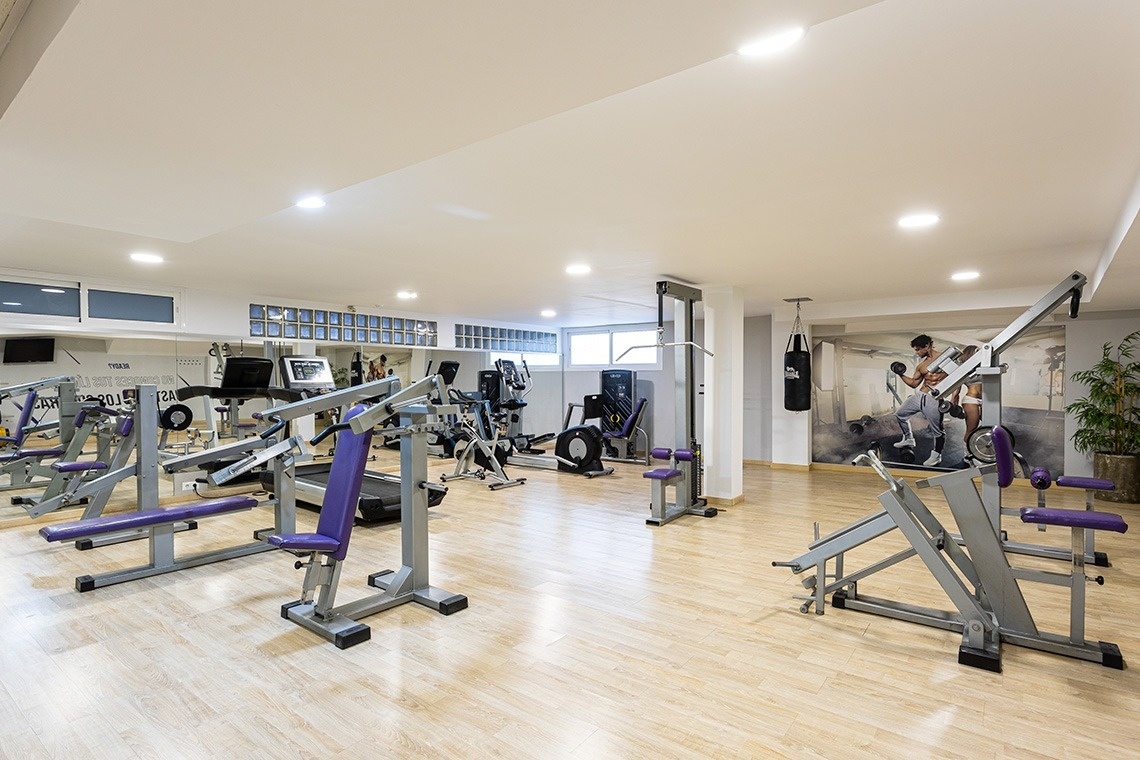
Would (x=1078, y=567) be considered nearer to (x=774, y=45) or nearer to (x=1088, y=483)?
(x=1088, y=483)

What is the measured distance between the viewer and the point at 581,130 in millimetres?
2115

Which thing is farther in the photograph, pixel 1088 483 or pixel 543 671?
pixel 1088 483

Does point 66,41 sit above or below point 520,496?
above

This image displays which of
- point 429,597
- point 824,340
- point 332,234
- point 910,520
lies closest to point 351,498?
point 429,597

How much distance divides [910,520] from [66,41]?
324 cm

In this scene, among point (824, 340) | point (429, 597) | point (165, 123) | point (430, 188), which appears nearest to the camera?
point (165, 123)

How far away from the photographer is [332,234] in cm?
368

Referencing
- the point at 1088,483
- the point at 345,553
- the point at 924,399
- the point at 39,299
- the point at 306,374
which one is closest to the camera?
the point at 345,553

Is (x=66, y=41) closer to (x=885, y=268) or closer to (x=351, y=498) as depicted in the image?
(x=351, y=498)

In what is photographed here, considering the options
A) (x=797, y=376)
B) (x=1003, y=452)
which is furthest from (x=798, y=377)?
(x=1003, y=452)

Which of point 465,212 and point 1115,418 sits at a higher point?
point 465,212

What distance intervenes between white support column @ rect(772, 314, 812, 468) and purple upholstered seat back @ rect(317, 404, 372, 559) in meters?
6.17

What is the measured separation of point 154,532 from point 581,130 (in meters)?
3.54

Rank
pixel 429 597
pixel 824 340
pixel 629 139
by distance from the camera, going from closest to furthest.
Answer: pixel 629 139, pixel 429 597, pixel 824 340
